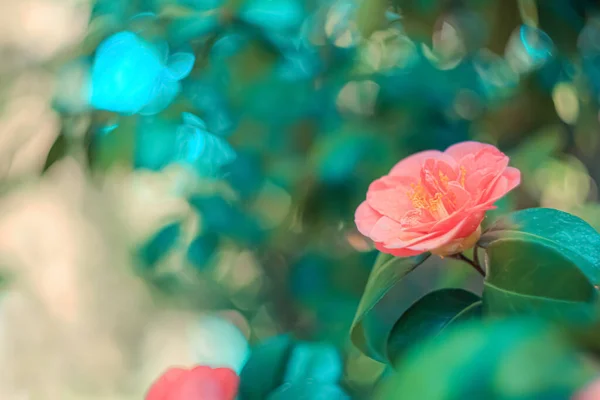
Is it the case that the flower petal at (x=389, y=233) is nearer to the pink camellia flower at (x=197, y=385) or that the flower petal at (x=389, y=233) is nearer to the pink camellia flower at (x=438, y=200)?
the pink camellia flower at (x=438, y=200)

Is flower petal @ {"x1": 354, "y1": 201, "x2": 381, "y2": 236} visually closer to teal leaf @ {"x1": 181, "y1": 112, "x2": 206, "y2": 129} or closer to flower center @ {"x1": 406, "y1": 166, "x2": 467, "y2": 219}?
flower center @ {"x1": 406, "y1": 166, "x2": 467, "y2": 219}

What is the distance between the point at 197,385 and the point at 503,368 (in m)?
0.19

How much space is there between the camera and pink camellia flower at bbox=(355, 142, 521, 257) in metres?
0.24

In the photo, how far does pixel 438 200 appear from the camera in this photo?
0.83ft

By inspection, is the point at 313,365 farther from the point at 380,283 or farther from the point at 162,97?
the point at 162,97

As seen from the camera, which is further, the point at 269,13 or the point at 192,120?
the point at 192,120

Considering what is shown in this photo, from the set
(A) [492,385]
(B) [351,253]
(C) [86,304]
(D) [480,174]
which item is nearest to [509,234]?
(D) [480,174]

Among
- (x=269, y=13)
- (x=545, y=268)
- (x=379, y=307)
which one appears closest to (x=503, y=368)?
(x=545, y=268)

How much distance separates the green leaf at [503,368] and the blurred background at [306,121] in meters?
0.26

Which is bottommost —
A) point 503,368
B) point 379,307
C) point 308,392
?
point 379,307

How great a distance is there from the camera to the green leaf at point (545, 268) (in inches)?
8.0

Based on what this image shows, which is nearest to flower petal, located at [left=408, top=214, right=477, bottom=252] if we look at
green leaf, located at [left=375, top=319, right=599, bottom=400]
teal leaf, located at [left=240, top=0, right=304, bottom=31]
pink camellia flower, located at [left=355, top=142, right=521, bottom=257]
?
pink camellia flower, located at [left=355, top=142, right=521, bottom=257]

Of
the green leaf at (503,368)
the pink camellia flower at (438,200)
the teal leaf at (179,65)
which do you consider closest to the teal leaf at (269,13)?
the teal leaf at (179,65)

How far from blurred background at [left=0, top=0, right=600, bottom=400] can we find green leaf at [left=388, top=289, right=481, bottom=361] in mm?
126
